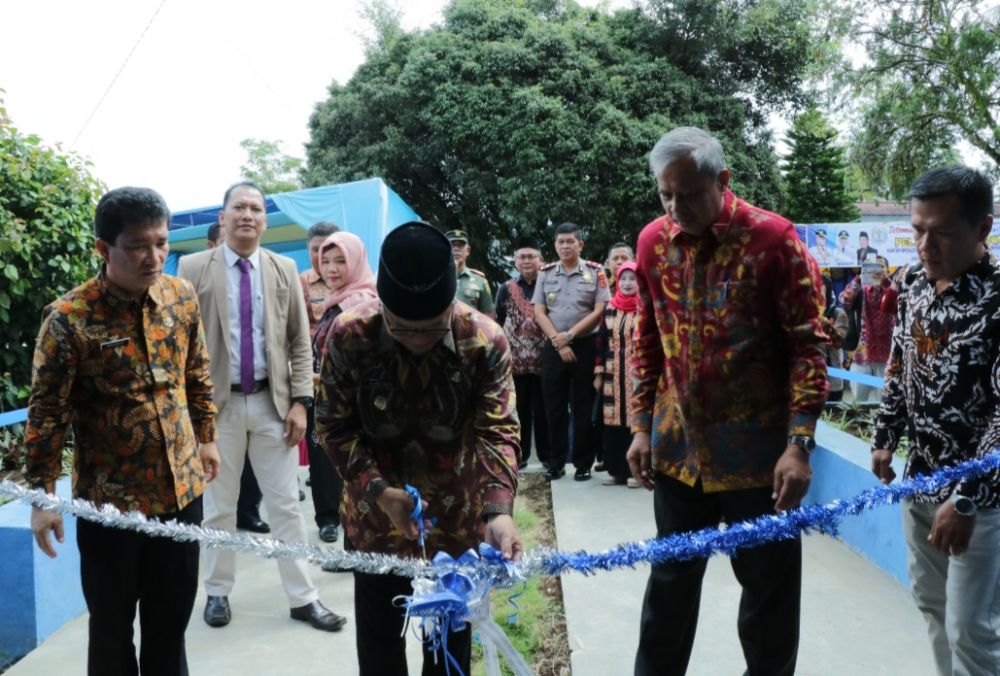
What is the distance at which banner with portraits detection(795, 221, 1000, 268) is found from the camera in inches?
429

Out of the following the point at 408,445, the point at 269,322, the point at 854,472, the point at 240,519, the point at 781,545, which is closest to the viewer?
the point at 408,445

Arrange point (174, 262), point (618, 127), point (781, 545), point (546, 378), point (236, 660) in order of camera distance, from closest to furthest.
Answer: point (781, 545) < point (236, 660) < point (546, 378) < point (174, 262) < point (618, 127)

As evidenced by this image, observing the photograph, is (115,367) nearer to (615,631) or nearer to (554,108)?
(615,631)

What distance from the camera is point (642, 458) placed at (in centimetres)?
261

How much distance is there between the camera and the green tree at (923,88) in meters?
13.2

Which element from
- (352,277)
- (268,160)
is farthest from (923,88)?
(268,160)

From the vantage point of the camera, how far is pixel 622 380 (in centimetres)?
585

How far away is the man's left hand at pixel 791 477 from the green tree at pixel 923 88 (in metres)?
13.7

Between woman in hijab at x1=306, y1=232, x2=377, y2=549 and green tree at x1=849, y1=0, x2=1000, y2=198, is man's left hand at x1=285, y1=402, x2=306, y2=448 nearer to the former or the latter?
woman in hijab at x1=306, y1=232, x2=377, y2=549

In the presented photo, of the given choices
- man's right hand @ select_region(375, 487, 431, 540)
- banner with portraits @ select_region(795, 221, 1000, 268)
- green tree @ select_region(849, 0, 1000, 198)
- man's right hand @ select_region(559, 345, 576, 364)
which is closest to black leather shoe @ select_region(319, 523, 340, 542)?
man's right hand @ select_region(559, 345, 576, 364)

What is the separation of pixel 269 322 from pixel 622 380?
306 centimetres

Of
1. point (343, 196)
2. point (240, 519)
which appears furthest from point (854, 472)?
point (343, 196)

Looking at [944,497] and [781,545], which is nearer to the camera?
[944,497]

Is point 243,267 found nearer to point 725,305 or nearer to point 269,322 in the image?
point 269,322
